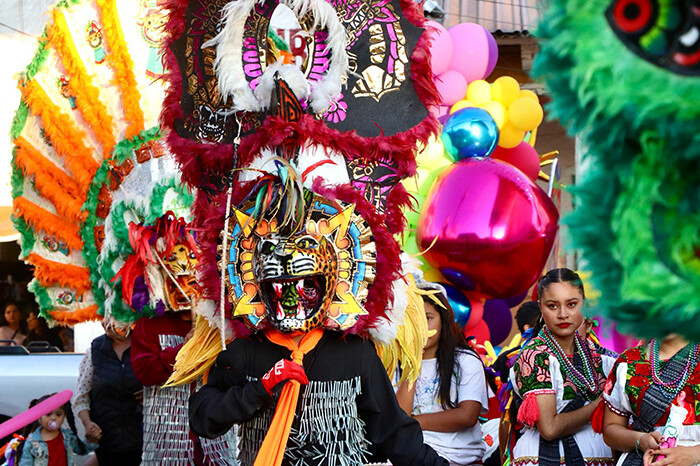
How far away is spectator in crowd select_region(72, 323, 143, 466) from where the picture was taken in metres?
4.71

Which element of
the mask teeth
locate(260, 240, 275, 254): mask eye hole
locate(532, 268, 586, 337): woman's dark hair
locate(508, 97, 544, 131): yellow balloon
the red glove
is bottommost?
the red glove

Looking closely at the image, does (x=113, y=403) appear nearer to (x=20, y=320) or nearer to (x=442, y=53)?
(x=442, y=53)

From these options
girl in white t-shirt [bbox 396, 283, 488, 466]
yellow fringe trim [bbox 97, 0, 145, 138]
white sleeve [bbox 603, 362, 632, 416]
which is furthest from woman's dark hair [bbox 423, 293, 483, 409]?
yellow fringe trim [bbox 97, 0, 145, 138]

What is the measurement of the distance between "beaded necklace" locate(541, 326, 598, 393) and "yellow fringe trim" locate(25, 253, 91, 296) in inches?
102

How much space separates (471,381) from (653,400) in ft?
3.90

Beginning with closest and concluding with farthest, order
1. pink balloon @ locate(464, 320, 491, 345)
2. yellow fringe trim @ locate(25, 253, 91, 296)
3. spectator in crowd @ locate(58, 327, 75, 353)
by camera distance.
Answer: yellow fringe trim @ locate(25, 253, 91, 296)
pink balloon @ locate(464, 320, 491, 345)
spectator in crowd @ locate(58, 327, 75, 353)

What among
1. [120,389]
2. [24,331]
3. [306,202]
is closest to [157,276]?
[120,389]

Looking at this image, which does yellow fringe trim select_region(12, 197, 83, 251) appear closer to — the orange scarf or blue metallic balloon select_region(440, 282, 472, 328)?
the orange scarf

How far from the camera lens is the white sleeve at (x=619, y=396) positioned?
2.82 metres

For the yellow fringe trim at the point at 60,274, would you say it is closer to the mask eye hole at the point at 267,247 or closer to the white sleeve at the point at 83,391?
the white sleeve at the point at 83,391

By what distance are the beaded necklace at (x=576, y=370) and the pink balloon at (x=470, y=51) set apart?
3429 millimetres

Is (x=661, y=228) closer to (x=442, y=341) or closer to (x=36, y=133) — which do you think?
(x=442, y=341)

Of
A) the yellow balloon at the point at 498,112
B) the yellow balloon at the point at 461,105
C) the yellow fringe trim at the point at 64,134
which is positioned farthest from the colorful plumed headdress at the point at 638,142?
the yellow balloon at the point at 461,105

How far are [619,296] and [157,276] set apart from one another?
3.46 m
